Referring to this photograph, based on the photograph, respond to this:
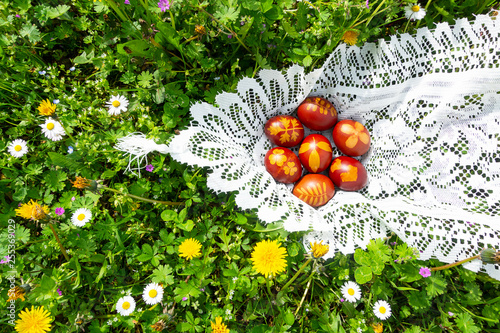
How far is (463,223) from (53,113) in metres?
2.00

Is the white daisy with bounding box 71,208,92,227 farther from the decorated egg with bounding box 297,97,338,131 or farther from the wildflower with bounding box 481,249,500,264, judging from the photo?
the wildflower with bounding box 481,249,500,264

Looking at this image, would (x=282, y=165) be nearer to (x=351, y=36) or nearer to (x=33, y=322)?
(x=351, y=36)

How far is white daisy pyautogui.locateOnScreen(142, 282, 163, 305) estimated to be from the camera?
4.25 ft

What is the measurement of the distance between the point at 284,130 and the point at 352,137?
0.35 m

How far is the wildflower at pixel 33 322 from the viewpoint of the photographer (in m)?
1.24

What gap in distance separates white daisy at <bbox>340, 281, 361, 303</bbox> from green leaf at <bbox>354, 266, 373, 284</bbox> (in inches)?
2.4

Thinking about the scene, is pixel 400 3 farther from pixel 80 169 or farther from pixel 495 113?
pixel 80 169

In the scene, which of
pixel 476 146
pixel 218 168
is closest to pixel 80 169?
pixel 218 168

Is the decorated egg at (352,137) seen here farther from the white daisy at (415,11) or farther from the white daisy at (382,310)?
the white daisy at (382,310)

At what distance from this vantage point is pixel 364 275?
4.58ft

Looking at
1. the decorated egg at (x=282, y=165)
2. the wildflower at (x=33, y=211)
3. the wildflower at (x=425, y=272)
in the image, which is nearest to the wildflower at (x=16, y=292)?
the wildflower at (x=33, y=211)

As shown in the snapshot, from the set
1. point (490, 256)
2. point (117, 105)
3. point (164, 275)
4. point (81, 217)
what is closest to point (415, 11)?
point (490, 256)

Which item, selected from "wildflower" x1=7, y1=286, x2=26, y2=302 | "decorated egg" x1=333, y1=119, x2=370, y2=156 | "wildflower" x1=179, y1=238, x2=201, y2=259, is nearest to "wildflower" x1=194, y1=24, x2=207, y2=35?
"decorated egg" x1=333, y1=119, x2=370, y2=156

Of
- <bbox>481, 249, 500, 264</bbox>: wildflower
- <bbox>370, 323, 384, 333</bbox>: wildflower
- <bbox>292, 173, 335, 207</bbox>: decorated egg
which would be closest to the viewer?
<bbox>481, 249, 500, 264</bbox>: wildflower
